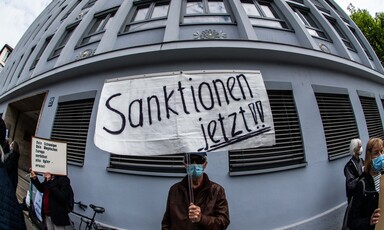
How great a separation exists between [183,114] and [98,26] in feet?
24.8

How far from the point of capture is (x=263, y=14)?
7.16 meters

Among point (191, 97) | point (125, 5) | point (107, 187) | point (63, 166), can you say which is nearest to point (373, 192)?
point (191, 97)

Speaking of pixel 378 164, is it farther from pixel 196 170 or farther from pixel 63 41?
pixel 63 41

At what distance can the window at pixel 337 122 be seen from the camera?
5973mm

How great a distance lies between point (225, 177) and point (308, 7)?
322 inches

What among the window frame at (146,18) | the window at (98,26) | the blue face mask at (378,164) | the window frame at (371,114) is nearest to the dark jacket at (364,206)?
the blue face mask at (378,164)

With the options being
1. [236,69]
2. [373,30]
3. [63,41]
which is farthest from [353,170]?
[373,30]

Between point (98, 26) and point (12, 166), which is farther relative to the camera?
point (98, 26)

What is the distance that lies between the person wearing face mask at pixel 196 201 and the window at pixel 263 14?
5722 millimetres

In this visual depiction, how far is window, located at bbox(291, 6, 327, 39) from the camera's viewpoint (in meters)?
8.17

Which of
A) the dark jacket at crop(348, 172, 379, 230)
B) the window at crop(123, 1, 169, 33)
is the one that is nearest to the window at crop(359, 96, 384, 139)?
the dark jacket at crop(348, 172, 379, 230)

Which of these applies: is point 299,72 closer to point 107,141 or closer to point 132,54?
point 132,54

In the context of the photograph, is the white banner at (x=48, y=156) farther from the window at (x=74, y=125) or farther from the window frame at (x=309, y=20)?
the window frame at (x=309, y=20)

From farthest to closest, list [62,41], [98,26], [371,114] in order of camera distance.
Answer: [62,41] → [371,114] → [98,26]
